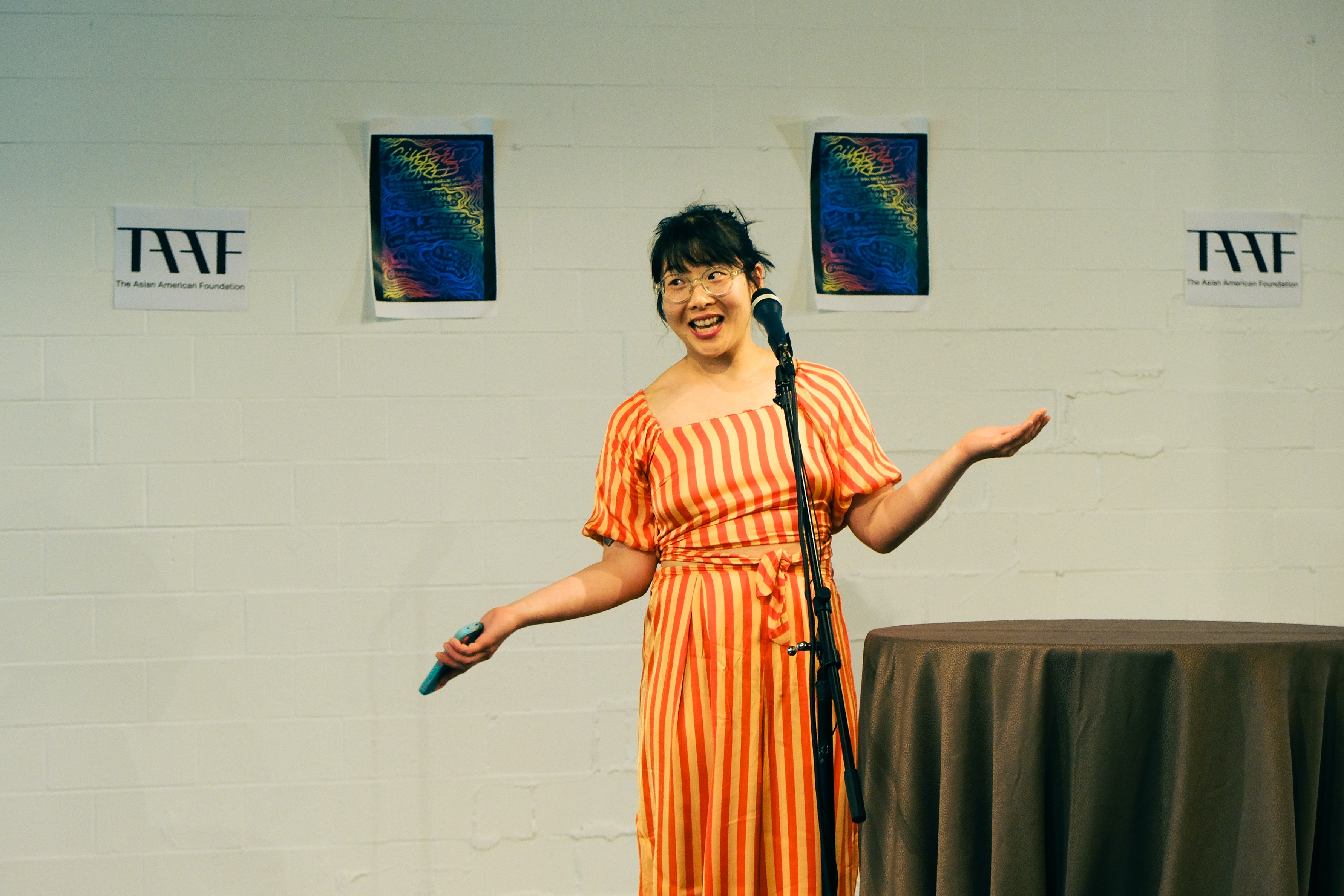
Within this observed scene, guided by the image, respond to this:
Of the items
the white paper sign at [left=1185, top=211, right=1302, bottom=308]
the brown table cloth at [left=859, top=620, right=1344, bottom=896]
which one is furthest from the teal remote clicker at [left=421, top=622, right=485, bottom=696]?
the white paper sign at [left=1185, top=211, right=1302, bottom=308]

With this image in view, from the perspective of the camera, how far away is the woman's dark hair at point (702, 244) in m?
1.90

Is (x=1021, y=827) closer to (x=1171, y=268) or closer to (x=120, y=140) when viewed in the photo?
(x=1171, y=268)

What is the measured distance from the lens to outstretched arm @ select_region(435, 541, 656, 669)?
1.85 m

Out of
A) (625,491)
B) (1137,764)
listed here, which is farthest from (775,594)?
(1137,764)

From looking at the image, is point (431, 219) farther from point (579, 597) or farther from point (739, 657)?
point (739, 657)

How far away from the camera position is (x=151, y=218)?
2.81 meters

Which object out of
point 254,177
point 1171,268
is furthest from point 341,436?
point 1171,268

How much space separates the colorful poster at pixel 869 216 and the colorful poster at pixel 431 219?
849 mm

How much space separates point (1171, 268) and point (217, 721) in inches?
106

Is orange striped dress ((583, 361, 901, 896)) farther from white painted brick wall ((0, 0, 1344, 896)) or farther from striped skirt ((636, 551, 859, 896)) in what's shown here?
white painted brick wall ((0, 0, 1344, 896))

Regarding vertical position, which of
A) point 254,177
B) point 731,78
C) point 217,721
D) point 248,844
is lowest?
point 248,844

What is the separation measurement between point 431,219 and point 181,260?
0.62 metres

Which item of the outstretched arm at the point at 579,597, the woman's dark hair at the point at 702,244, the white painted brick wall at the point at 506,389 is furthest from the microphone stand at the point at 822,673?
the white painted brick wall at the point at 506,389

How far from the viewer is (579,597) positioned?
1953 millimetres
